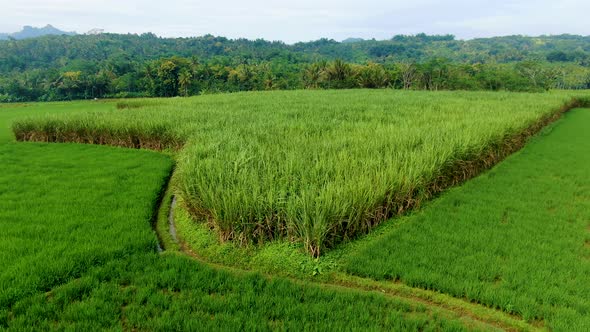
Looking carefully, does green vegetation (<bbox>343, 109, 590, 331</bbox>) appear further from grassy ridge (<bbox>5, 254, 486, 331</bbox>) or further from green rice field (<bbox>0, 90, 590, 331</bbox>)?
grassy ridge (<bbox>5, 254, 486, 331</bbox>)

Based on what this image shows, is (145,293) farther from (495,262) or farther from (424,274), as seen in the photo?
(495,262)

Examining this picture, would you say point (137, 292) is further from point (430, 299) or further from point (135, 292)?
point (430, 299)

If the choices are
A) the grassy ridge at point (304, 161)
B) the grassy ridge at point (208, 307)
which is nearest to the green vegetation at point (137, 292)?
the grassy ridge at point (208, 307)

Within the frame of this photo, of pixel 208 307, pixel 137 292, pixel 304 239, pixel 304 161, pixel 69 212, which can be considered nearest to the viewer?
pixel 208 307

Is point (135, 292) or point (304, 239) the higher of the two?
point (304, 239)

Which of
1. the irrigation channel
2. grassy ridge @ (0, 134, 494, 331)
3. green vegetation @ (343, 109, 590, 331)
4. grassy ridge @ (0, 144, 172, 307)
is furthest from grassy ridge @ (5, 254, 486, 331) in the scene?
green vegetation @ (343, 109, 590, 331)

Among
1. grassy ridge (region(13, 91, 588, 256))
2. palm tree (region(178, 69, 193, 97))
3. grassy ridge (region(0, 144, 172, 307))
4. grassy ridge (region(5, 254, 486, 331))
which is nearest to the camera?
grassy ridge (region(5, 254, 486, 331))

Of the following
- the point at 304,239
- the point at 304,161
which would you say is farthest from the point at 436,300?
the point at 304,161
